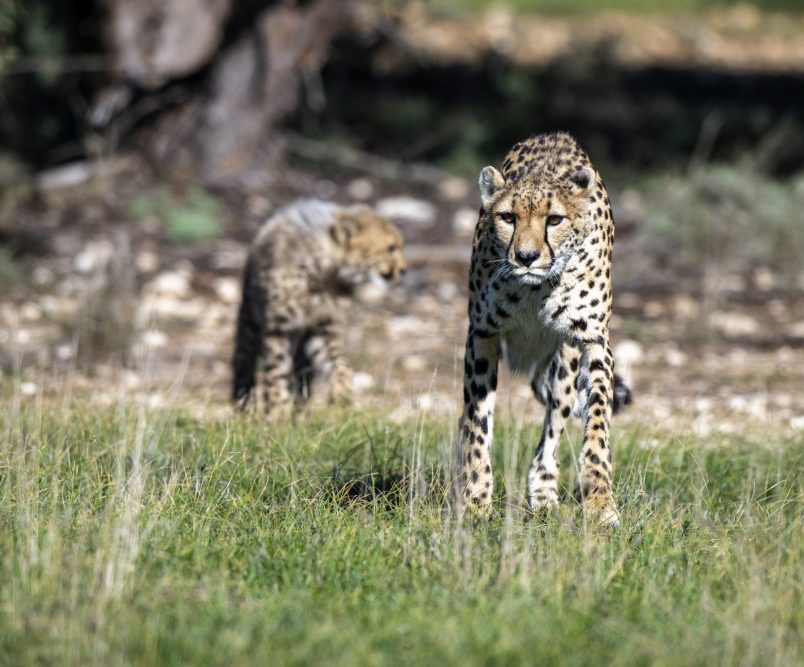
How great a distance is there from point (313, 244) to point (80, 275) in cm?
274

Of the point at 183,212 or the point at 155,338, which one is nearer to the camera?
the point at 155,338

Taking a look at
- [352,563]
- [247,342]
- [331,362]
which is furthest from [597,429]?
[247,342]

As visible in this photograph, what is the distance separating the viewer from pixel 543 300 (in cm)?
433

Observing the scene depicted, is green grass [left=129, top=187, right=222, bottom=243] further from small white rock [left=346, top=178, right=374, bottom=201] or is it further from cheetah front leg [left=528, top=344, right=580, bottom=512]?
cheetah front leg [left=528, top=344, right=580, bottom=512]

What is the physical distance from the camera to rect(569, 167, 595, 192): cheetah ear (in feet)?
14.3

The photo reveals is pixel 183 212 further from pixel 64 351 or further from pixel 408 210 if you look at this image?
pixel 64 351

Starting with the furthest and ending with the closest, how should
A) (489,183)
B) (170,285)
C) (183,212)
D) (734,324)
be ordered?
(183,212)
(170,285)
(734,324)
(489,183)

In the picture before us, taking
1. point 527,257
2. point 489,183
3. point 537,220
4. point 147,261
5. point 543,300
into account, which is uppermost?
point 489,183

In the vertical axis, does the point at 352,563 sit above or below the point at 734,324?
below

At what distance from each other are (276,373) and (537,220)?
2.25 m

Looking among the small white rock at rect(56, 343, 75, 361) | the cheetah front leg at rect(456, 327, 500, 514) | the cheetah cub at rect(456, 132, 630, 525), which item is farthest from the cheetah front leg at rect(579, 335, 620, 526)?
the small white rock at rect(56, 343, 75, 361)

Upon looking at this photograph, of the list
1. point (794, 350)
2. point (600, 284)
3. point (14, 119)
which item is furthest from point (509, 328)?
point (14, 119)

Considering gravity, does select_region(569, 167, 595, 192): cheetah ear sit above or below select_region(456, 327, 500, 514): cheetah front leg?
above

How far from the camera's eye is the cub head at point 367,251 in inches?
253
